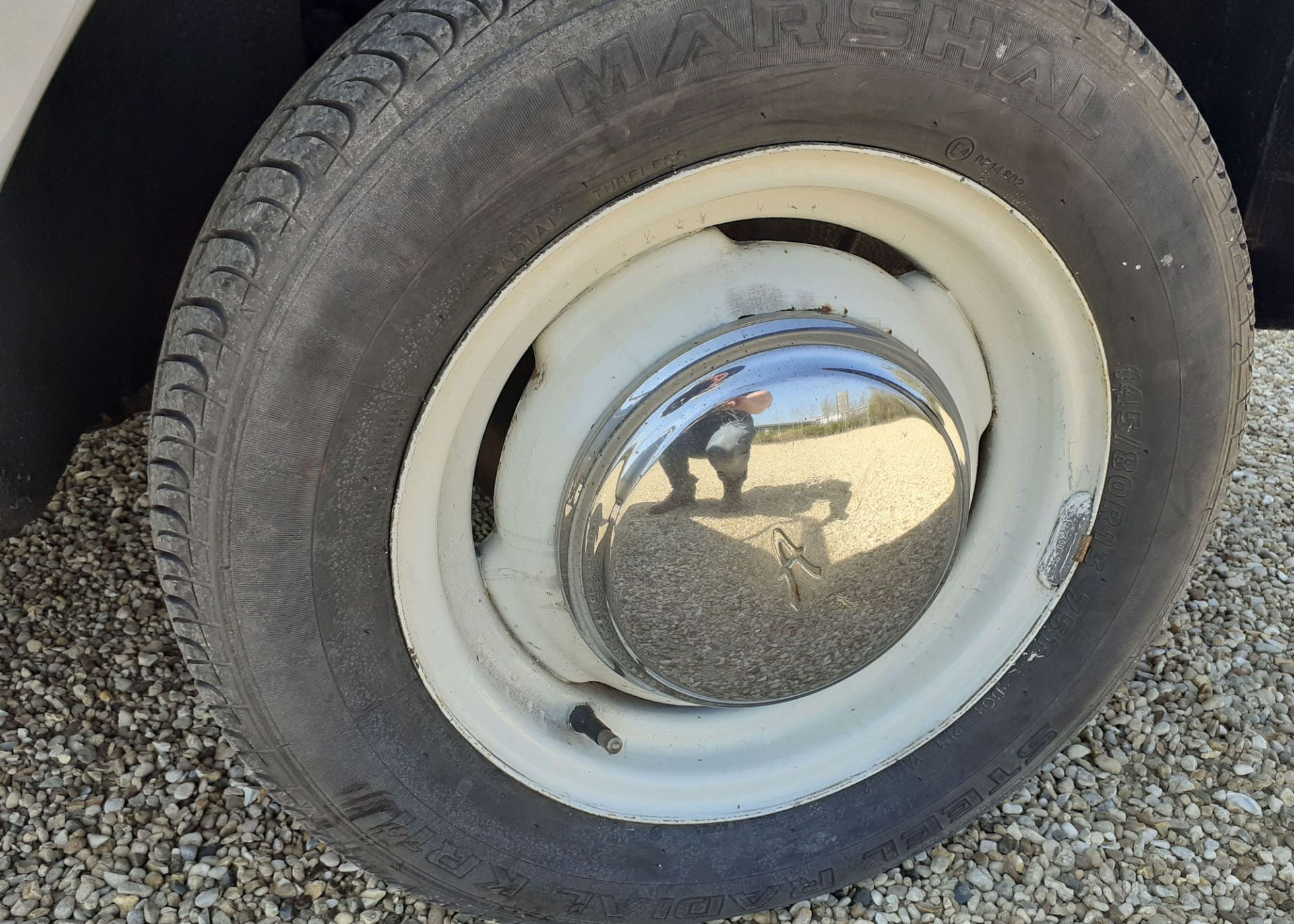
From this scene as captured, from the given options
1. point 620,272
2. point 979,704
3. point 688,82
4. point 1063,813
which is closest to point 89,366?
point 620,272

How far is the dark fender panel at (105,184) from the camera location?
150cm

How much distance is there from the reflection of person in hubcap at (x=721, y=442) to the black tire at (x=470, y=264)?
0.31 meters

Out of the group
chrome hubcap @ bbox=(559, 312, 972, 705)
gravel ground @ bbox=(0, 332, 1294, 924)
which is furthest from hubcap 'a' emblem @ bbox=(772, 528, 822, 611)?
gravel ground @ bbox=(0, 332, 1294, 924)

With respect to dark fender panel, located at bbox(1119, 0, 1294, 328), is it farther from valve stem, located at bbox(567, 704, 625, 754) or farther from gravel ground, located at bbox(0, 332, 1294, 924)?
valve stem, located at bbox(567, 704, 625, 754)

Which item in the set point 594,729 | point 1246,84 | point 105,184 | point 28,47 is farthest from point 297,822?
point 1246,84

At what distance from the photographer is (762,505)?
1372mm

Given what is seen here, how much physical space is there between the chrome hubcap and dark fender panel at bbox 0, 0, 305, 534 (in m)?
0.86

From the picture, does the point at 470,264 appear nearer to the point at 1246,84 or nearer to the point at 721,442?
the point at 721,442

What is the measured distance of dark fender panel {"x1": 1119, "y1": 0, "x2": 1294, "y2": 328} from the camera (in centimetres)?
177

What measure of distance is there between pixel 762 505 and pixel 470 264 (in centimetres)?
49

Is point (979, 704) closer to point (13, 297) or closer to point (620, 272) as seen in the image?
point (620, 272)

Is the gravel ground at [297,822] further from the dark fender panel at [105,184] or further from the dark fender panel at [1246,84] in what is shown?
the dark fender panel at [1246,84]

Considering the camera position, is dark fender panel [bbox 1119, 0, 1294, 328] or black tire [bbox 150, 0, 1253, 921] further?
dark fender panel [bbox 1119, 0, 1294, 328]

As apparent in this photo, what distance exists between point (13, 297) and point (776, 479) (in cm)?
115
